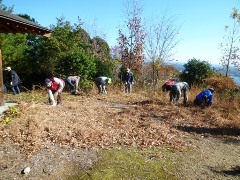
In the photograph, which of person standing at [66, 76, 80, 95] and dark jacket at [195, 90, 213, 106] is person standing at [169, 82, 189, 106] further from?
person standing at [66, 76, 80, 95]

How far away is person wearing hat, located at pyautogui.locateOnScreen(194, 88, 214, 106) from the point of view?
1122 cm

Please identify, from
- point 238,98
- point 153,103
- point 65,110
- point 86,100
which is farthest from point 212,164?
point 238,98

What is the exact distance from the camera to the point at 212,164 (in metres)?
6.08

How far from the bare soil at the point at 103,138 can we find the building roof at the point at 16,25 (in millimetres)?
2386

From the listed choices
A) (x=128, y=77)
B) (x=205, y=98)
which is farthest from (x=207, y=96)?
(x=128, y=77)

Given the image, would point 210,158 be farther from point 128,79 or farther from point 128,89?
point 128,89

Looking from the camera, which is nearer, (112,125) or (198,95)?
(112,125)

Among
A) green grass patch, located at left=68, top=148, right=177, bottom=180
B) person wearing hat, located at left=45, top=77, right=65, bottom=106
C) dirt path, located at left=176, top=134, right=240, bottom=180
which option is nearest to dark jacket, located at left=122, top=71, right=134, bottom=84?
person wearing hat, located at left=45, top=77, right=65, bottom=106

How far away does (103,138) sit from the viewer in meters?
7.08

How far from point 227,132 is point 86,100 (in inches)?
245

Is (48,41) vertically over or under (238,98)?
over

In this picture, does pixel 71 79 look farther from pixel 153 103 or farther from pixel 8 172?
pixel 8 172

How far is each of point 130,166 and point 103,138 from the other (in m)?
1.53

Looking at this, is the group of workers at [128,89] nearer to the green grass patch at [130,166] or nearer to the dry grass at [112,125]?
the dry grass at [112,125]
